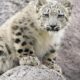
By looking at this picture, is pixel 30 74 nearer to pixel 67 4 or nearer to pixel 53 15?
pixel 53 15

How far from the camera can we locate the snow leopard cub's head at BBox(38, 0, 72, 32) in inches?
289

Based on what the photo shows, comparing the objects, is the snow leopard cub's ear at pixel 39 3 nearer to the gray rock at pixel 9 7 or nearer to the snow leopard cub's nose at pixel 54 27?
the snow leopard cub's nose at pixel 54 27

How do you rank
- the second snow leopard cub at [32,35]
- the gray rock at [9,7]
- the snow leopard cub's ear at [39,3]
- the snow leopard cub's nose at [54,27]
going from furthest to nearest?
the gray rock at [9,7]
the snow leopard cub's ear at [39,3]
the second snow leopard cub at [32,35]
the snow leopard cub's nose at [54,27]

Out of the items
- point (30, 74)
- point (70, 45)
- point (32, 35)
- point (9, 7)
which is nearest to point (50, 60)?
point (32, 35)

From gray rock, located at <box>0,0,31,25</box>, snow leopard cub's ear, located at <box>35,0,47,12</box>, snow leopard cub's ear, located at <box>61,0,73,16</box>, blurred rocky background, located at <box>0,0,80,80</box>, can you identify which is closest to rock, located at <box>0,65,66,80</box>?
snow leopard cub's ear, located at <box>35,0,47,12</box>

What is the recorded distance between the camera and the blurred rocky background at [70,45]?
32.9 feet

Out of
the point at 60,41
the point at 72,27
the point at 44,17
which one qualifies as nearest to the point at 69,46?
the point at 72,27

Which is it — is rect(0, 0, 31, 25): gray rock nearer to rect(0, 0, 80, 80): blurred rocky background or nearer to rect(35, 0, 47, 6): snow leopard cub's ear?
rect(0, 0, 80, 80): blurred rocky background

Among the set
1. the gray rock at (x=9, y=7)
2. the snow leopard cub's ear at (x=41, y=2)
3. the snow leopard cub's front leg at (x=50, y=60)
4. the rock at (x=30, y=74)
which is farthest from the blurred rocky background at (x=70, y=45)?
the rock at (x=30, y=74)

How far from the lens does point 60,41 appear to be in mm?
8078

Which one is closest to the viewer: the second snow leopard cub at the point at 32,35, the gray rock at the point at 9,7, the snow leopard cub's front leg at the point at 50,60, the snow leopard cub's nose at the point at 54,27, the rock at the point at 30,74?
the rock at the point at 30,74

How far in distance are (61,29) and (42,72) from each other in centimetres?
85

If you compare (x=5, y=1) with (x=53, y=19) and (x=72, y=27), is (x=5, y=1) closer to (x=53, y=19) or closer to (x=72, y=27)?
(x=72, y=27)

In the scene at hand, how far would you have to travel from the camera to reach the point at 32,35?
775 cm
